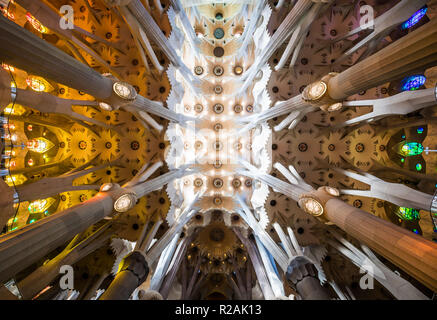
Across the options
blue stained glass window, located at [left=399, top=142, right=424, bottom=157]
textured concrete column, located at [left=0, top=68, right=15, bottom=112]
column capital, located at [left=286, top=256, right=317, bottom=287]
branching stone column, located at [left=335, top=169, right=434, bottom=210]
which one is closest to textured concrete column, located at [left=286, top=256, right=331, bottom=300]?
A: column capital, located at [left=286, top=256, right=317, bottom=287]

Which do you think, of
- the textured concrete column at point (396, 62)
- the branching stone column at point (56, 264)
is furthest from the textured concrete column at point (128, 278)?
the textured concrete column at point (396, 62)

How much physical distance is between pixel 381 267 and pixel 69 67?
17052 millimetres

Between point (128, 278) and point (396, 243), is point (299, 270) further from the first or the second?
point (128, 278)

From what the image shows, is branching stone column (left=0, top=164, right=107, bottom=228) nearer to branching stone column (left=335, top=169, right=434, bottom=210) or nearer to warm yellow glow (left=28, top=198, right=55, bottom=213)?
warm yellow glow (left=28, top=198, right=55, bottom=213)

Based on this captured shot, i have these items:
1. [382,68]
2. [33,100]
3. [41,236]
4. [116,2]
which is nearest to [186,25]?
[116,2]

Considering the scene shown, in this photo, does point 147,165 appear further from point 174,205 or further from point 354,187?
point 354,187

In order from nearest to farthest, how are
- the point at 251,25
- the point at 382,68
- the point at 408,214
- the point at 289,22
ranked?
1. the point at 382,68
2. the point at 289,22
3. the point at 408,214
4. the point at 251,25

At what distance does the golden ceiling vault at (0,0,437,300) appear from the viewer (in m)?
8.79

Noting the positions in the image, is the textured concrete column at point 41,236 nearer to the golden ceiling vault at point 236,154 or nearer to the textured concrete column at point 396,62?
the golden ceiling vault at point 236,154

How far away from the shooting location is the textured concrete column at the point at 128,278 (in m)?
8.29

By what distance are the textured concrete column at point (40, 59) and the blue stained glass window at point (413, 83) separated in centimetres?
1926

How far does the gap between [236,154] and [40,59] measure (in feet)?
56.6

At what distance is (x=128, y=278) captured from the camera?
931cm

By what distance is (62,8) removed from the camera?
12211 millimetres
